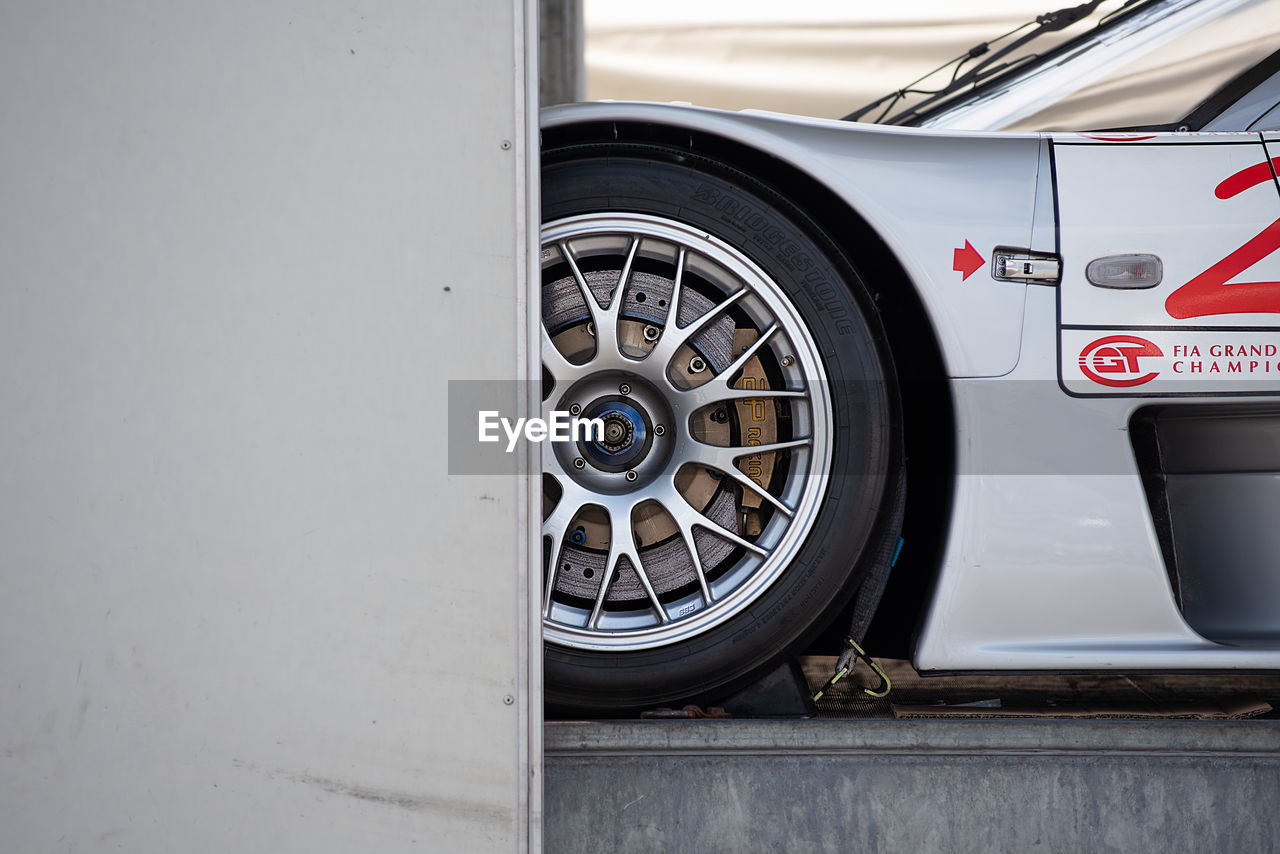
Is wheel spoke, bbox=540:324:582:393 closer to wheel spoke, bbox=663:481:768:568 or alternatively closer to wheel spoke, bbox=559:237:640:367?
wheel spoke, bbox=559:237:640:367

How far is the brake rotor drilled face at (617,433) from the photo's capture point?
135 centimetres

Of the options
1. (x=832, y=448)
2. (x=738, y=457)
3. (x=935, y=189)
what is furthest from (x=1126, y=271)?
(x=738, y=457)

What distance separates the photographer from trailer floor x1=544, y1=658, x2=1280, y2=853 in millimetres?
1149

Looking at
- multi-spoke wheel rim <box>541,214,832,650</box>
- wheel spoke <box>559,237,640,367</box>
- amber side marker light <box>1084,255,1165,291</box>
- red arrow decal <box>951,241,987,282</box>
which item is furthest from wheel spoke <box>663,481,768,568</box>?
amber side marker light <box>1084,255,1165,291</box>

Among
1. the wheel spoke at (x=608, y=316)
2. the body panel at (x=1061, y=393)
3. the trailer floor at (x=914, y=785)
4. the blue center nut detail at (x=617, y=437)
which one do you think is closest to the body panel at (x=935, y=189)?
the body panel at (x=1061, y=393)

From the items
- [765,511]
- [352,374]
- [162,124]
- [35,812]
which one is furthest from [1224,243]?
[35,812]

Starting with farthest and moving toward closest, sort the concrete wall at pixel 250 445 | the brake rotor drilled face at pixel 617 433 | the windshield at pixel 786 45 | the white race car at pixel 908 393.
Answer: the windshield at pixel 786 45
the brake rotor drilled face at pixel 617 433
the white race car at pixel 908 393
the concrete wall at pixel 250 445

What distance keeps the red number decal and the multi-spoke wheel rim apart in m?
0.56

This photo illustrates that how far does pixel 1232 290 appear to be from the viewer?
4.08 feet

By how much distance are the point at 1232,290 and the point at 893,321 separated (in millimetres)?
505

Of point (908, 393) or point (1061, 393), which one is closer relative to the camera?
point (1061, 393)

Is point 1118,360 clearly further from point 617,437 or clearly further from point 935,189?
point 617,437

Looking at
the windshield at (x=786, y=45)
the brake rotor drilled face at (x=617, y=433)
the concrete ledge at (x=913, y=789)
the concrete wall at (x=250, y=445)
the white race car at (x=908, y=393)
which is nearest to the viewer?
the concrete wall at (x=250, y=445)

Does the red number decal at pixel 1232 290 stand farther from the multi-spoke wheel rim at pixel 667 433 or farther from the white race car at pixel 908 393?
the multi-spoke wheel rim at pixel 667 433
